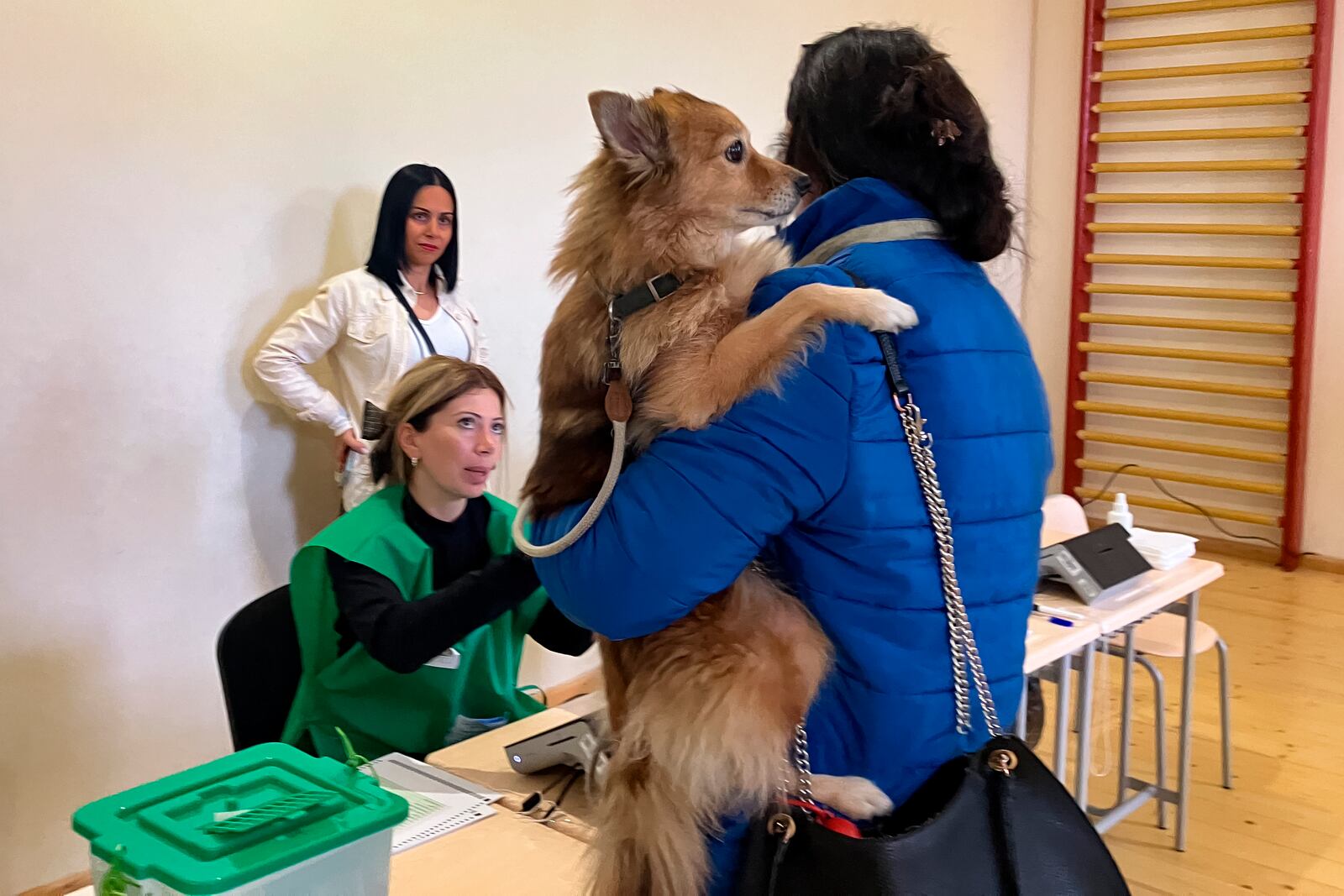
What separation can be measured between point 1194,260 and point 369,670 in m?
4.55

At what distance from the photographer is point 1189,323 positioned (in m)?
5.16

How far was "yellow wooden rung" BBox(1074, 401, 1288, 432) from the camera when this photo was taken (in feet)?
16.4

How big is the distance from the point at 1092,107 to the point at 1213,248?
0.91 m

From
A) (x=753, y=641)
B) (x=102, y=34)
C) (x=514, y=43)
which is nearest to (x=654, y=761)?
(x=753, y=641)

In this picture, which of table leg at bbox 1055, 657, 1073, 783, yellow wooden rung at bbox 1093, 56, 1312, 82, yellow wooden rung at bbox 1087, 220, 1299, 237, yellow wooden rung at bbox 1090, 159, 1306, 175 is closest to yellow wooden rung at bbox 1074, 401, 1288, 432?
yellow wooden rung at bbox 1087, 220, 1299, 237

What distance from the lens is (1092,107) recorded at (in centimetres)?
546

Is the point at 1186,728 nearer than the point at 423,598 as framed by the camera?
No

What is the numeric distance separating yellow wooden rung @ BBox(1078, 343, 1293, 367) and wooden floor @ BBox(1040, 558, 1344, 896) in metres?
1.07

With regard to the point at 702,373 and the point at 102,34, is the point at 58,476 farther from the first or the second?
the point at 702,373

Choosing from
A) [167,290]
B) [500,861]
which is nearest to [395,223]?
[167,290]

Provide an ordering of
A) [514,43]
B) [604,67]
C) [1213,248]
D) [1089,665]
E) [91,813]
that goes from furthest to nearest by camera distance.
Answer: [1213,248] < [604,67] < [514,43] < [1089,665] < [91,813]

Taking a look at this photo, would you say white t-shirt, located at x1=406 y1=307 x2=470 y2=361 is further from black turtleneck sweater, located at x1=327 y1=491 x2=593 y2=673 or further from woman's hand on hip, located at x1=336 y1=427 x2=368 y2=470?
black turtleneck sweater, located at x1=327 y1=491 x2=593 y2=673

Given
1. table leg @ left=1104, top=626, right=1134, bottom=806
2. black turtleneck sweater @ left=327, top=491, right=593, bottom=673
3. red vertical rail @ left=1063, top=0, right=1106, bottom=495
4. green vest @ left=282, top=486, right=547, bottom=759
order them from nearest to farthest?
1. black turtleneck sweater @ left=327, top=491, right=593, bottom=673
2. green vest @ left=282, top=486, right=547, bottom=759
3. table leg @ left=1104, top=626, right=1134, bottom=806
4. red vertical rail @ left=1063, top=0, right=1106, bottom=495

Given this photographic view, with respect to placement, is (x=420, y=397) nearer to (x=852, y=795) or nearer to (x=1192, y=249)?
(x=852, y=795)
